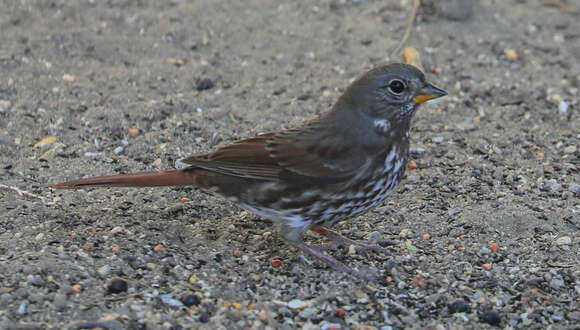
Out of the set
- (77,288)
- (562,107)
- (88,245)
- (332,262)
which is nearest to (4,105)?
(88,245)

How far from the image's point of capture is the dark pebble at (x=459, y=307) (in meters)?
3.89

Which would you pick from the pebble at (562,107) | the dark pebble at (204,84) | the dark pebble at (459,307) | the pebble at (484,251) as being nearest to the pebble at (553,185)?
the pebble at (484,251)

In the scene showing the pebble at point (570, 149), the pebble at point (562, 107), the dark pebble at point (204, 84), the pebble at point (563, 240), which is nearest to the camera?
the pebble at point (563, 240)

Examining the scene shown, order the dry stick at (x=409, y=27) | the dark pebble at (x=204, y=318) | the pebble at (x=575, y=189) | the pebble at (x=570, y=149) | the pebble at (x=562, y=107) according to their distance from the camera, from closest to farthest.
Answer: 1. the dark pebble at (x=204, y=318)
2. the pebble at (x=575, y=189)
3. the pebble at (x=570, y=149)
4. the pebble at (x=562, y=107)
5. the dry stick at (x=409, y=27)

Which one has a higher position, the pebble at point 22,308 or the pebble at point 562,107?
the pebble at point 562,107

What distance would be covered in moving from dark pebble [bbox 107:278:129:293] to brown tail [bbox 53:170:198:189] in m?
0.72

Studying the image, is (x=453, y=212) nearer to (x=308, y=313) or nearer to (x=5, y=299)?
(x=308, y=313)

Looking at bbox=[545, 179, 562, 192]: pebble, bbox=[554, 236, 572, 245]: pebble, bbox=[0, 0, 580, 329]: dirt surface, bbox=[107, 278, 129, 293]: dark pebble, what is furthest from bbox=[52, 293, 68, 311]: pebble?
bbox=[545, 179, 562, 192]: pebble

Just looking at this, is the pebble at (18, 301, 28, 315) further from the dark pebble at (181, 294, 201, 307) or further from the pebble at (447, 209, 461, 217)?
the pebble at (447, 209, 461, 217)

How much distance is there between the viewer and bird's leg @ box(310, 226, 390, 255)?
442 cm

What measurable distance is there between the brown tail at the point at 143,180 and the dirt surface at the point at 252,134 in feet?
0.75

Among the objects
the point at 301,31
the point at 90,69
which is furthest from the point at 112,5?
the point at 301,31

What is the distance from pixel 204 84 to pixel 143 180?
2.24 m

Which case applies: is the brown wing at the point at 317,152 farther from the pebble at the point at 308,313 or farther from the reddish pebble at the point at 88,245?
the reddish pebble at the point at 88,245
